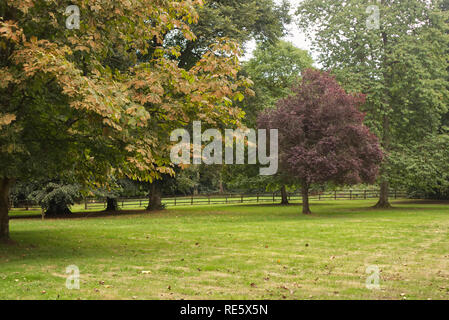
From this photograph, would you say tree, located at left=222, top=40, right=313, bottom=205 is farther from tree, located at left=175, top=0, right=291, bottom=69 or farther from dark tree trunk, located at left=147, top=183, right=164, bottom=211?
dark tree trunk, located at left=147, top=183, right=164, bottom=211

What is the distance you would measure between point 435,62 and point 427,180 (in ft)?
27.5

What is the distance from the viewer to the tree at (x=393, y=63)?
32.2 meters

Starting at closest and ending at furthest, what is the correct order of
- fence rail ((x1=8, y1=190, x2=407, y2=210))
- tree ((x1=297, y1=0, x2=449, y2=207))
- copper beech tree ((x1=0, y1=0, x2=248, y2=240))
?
copper beech tree ((x1=0, y1=0, x2=248, y2=240))
tree ((x1=297, y1=0, x2=449, y2=207))
fence rail ((x1=8, y1=190, x2=407, y2=210))

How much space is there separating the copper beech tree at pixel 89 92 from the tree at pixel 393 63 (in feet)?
74.2

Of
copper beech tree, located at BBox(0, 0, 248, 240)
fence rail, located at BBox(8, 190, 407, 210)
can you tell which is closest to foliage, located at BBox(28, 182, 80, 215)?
fence rail, located at BBox(8, 190, 407, 210)

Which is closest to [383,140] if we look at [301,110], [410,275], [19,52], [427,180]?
[427,180]

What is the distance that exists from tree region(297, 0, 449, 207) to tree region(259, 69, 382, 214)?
18.6 feet

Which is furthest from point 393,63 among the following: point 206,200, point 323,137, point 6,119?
point 6,119

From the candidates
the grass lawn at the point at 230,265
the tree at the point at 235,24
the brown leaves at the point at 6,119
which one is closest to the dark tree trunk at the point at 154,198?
the tree at the point at 235,24

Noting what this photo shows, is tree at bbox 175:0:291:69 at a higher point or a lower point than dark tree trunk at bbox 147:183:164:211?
higher

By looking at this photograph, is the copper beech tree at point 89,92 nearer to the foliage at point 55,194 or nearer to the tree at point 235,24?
the tree at point 235,24

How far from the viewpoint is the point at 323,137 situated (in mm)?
25812

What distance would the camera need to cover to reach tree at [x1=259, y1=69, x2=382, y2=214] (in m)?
25.5
